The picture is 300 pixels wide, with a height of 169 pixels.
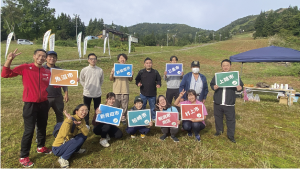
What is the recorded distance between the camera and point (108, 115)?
13.1 feet

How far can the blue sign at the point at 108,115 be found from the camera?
3.93 meters

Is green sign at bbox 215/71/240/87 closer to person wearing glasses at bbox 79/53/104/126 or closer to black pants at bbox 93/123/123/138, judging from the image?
black pants at bbox 93/123/123/138

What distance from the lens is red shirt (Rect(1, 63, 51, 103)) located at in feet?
9.75

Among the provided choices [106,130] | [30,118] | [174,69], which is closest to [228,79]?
[174,69]

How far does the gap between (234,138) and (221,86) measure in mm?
1532

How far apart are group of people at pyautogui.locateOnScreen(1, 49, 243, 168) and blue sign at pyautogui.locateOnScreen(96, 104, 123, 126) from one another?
153 mm

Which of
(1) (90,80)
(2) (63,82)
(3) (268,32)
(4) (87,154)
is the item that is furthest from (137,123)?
(3) (268,32)

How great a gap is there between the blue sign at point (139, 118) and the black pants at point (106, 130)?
1.42 feet

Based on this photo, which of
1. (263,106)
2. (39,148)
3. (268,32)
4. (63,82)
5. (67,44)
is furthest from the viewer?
(268,32)

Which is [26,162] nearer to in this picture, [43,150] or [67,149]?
[43,150]

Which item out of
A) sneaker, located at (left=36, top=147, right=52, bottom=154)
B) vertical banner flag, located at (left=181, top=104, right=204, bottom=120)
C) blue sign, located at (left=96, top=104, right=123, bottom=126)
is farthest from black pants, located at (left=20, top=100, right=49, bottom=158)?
vertical banner flag, located at (left=181, top=104, right=204, bottom=120)

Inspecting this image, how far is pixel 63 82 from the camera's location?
3.75 m

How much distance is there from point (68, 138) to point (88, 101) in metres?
1.36

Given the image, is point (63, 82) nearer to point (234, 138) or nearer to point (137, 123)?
point (137, 123)
